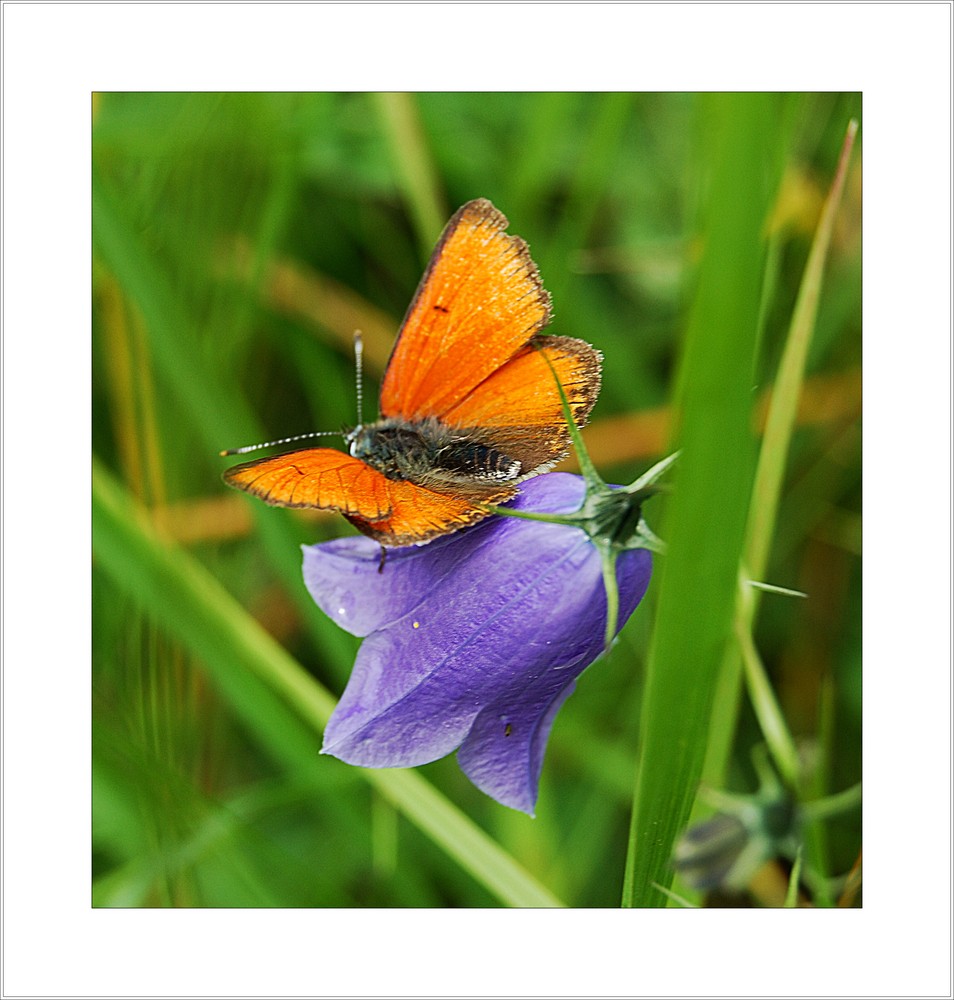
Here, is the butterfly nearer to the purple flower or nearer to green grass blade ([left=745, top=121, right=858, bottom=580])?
the purple flower

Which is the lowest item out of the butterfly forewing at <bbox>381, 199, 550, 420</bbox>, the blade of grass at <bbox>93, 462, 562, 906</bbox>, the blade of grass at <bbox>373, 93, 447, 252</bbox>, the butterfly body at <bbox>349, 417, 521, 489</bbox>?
the blade of grass at <bbox>93, 462, 562, 906</bbox>

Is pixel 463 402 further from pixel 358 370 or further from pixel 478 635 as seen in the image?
pixel 358 370

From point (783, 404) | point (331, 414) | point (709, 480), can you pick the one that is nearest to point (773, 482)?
point (783, 404)

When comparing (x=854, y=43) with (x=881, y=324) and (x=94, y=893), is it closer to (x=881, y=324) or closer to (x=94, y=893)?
(x=881, y=324)

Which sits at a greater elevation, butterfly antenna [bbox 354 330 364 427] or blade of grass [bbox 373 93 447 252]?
blade of grass [bbox 373 93 447 252]

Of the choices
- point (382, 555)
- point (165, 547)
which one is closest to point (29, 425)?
point (165, 547)

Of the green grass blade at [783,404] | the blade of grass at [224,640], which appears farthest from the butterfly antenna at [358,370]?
the green grass blade at [783,404]

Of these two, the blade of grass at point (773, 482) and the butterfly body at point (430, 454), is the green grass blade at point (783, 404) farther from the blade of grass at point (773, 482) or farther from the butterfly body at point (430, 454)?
the butterfly body at point (430, 454)

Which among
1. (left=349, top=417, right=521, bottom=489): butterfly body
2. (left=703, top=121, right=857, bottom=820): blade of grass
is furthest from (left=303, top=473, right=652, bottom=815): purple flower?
(left=703, top=121, right=857, bottom=820): blade of grass
